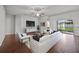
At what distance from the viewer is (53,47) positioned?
1663mm

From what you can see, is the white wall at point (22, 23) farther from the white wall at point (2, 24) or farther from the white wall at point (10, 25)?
the white wall at point (2, 24)

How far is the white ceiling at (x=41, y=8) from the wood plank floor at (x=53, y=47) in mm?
625

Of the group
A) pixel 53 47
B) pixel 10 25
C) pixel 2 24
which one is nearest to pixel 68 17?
pixel 53 47

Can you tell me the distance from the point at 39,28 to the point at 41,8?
0.49 m

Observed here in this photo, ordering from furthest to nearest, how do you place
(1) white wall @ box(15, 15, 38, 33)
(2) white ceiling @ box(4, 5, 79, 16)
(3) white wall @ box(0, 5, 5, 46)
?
1. (1) white wall @ box(15, 15, 38, 33)
2. (3) white wall @ box(0, 5, 5, 46)
3. (2) white ceiling @ box(4, 5, 79, 16)

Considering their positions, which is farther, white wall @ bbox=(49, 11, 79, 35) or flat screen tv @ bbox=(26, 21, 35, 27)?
flat screen tv @ bbox=(26, 21, 35, 27)

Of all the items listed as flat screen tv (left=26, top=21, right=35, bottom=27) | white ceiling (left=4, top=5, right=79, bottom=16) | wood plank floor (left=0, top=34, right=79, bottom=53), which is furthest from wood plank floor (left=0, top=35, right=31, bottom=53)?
white ceiling (left=4, top=5, right=79, bottom=16)

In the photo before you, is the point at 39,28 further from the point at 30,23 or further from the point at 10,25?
the point at 10,25

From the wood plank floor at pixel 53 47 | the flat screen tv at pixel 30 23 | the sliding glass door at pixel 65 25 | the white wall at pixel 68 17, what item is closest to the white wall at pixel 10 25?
the wood plank floor at pixel 53 47

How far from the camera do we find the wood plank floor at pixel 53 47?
4.97 ft

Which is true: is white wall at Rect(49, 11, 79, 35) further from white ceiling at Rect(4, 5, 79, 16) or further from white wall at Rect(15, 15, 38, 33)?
white wall at Rect(15, 15, 38, 33)

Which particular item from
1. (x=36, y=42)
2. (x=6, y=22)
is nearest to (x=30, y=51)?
(x=36, y=42)

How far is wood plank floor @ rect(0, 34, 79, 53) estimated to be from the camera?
1515 mm
